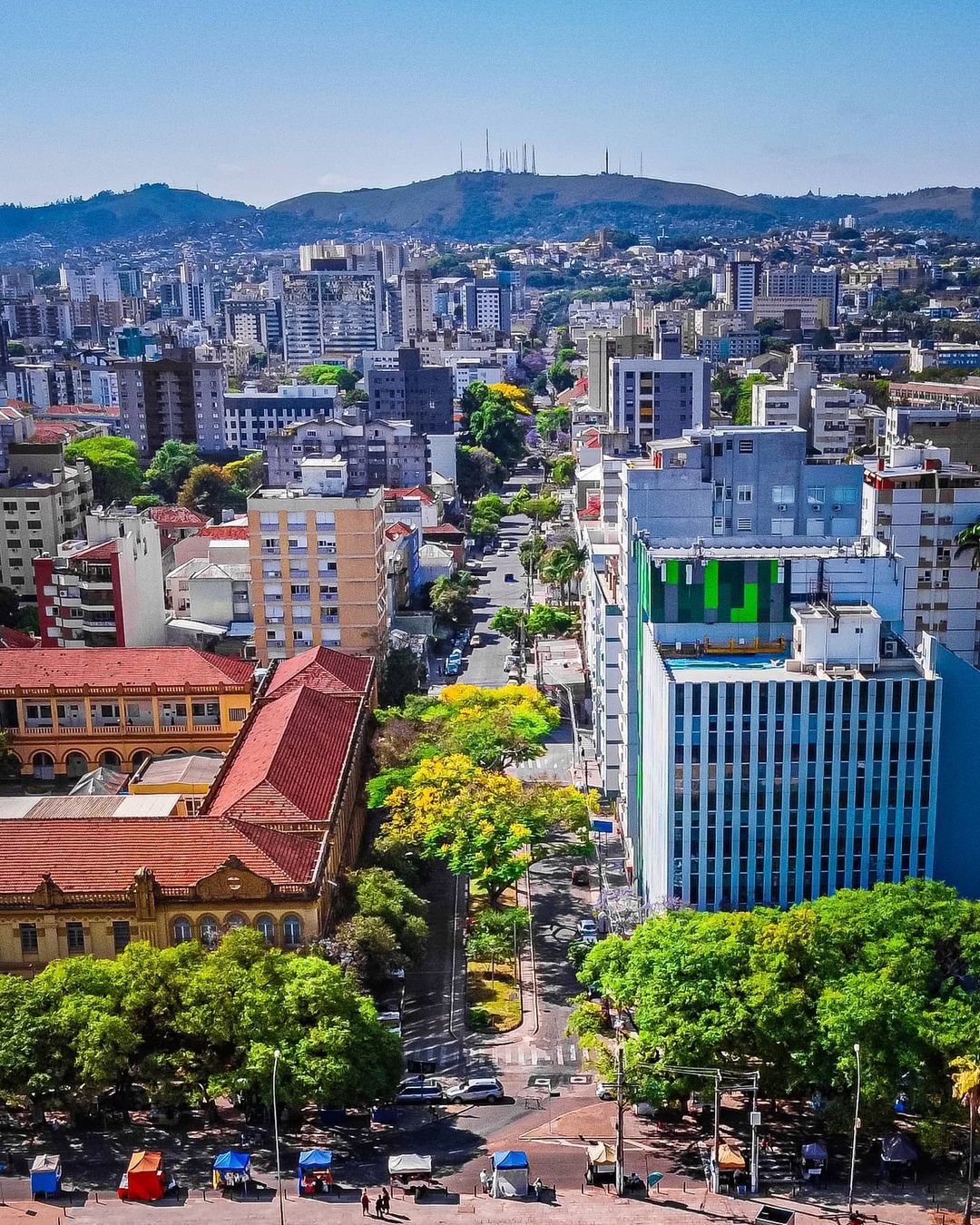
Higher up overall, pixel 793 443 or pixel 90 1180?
pixel 793 443

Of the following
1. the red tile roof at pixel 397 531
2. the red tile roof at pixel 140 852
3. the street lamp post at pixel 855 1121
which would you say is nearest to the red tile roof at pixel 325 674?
the red tile roof at pixel 140 852

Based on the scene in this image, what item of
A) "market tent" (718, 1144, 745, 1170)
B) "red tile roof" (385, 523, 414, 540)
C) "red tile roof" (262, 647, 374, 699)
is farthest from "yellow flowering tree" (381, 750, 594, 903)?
"red tile roof" (385, 523, 414, 540)

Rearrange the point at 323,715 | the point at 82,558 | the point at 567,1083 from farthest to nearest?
the point at 82,558
the point at 323,715
the point at 567,1083

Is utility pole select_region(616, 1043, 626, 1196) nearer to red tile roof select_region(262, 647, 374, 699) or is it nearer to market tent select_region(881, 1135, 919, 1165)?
market tent select_region(881, 1135, 919, 1165)

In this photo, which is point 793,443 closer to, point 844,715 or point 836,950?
point 844,715

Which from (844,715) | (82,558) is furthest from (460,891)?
(82,558)

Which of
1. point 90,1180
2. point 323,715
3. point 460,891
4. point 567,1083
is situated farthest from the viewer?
point 323,715
